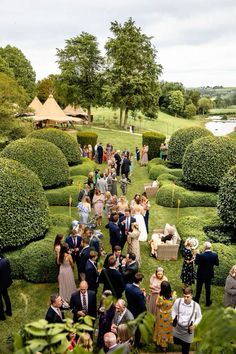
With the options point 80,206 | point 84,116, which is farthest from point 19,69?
point 80,206

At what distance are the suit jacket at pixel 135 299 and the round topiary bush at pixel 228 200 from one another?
577 cm

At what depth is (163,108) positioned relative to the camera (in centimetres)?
8888

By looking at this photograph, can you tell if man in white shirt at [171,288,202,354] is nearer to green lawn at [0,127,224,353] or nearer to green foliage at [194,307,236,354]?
green lawn at [0,127,224,353]

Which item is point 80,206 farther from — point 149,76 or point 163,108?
point 163,108

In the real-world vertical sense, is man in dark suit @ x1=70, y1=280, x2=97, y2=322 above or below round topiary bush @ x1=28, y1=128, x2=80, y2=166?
below

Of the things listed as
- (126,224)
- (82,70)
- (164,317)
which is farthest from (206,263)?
(82,70)

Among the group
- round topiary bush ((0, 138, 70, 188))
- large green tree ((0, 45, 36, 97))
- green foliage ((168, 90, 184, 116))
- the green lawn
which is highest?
large green tree ((0, 45, 36, 97))

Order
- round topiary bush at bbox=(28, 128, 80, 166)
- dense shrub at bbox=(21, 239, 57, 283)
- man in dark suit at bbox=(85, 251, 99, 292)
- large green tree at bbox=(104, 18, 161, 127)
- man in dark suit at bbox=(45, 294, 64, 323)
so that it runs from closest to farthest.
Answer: man in dark suit at bbox=(45, 294, 64, 323)
man in dark suit at bbox=(85, 251, 99, 292)
dense shrub at bbox=(21, 239, 57, 283)
round topiary bush at bbox=(28, 128, 80, 166)
large green tree at bbox=(104, 18, 161, 127)

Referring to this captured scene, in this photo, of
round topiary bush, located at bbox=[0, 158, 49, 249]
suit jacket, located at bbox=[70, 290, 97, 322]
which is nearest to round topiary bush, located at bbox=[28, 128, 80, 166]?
round topiary bush, located at bbox=[0, 158, 49, 249]

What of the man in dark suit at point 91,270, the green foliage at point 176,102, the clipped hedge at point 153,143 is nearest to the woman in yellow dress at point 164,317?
the man in dark suit at point 91,270

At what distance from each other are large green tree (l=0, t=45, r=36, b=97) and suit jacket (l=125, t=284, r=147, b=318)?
55.5m

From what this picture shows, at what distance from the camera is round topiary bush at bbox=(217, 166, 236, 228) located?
1195cm

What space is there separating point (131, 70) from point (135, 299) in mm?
38578

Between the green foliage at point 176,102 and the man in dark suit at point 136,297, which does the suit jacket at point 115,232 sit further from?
the green foliage at point 176,102
